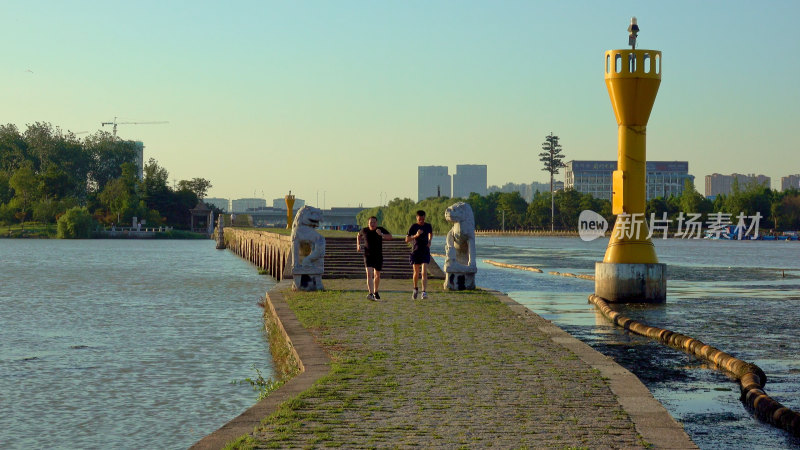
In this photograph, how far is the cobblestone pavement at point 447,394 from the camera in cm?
860

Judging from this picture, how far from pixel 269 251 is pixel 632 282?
29.8 meters

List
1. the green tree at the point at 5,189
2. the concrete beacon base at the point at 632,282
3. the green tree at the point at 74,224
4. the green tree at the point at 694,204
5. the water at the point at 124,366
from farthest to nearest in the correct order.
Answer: the green tree at the point at 694,204, the green tree at the point at 5,189, the green tree at the point at 74,224, the concrete beacon base at the point at 632,282, the water at the point at 124,366

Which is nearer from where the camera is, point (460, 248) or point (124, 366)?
point (124, 366)

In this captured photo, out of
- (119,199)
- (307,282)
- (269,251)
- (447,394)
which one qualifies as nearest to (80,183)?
(119,199)

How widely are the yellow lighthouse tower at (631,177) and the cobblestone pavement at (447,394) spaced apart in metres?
8.15

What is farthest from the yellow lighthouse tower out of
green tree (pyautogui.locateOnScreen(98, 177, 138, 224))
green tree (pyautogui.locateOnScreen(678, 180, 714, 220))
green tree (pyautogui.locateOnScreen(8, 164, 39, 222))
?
green tree (pyautogui.locateOnScreen(678, 180, 714, 220))

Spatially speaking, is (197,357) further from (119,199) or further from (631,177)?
(119,199)

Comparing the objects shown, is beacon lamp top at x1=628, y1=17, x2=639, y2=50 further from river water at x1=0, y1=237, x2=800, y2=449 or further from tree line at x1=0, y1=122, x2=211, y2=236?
tree line at x1=0, y1=122, x2=211, y2=236

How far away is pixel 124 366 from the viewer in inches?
696

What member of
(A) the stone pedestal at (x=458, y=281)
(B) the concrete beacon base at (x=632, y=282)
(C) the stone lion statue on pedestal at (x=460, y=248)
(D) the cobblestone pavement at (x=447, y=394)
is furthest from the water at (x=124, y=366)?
(B) the concrete beacon base at (x=632, y=282)

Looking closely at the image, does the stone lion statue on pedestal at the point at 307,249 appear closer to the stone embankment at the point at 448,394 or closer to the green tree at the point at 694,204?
the stone embankment at the point at 448,394

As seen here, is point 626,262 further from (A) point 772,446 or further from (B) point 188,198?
(B) point 188,198

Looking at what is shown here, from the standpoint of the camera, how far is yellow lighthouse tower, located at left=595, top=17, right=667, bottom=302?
24828mm

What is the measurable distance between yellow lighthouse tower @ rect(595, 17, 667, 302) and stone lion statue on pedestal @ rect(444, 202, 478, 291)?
3.76m
